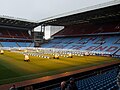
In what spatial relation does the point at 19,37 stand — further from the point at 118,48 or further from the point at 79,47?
the point at 118,48

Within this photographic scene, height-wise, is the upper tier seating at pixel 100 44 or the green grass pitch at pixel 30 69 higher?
the upper tier seating at pixel 100 44

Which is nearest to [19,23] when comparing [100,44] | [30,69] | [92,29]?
[92,29]

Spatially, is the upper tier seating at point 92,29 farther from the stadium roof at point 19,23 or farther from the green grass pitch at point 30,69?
the green grass pitch at point 30,69

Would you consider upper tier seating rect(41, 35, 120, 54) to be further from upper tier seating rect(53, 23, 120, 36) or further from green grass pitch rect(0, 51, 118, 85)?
green grass pitch rect(0, 51, 118, 85)

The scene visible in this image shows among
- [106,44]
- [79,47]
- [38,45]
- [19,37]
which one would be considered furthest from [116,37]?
[19,37]

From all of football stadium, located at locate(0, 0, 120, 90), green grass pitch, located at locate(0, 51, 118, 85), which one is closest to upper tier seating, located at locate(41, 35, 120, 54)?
football stadium, located at locate(0, 0, 120, 90)

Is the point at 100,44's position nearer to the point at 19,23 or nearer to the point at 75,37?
the point at 75,37

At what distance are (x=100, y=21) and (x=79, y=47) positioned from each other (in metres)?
14.9

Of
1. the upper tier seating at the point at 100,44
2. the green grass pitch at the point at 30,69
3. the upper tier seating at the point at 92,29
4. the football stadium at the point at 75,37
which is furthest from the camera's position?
the upper tier seating at the point at 92,29

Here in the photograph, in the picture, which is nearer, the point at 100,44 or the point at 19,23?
the point at 100,44

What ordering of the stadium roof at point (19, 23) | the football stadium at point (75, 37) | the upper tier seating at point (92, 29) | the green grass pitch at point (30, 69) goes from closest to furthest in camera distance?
1. the green grass pitch at point (30, 69)
2. the football stadium at point (75, 37)
3. the upper tier seating at point (92, 29)
4. the stadium roof at point (19, 23)

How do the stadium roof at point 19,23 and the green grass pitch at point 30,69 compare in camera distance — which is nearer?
the green grass pitch at point 30,69

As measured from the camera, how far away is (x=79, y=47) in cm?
4588

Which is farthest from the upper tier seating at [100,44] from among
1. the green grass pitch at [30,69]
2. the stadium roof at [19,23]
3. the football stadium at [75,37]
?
the green grass pitch at [30,69]
